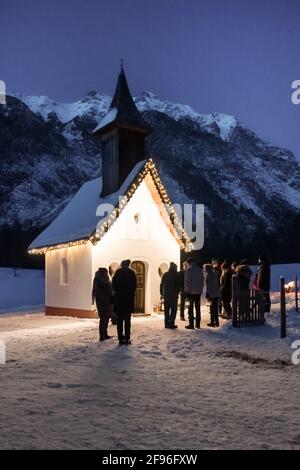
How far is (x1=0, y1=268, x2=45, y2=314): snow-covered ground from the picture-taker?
1437 inches

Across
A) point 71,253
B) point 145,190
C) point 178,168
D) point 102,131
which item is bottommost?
point 71,253

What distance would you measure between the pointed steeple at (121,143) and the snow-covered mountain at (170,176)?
36482mm

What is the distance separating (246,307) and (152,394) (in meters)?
6.87

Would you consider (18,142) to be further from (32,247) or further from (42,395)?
(42,395)

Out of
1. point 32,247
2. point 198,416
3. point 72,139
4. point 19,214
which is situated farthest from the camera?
point 72,139

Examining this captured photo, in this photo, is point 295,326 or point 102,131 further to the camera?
point 102,131

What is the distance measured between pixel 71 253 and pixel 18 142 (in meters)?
104

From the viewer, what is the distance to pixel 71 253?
1919 centimetres

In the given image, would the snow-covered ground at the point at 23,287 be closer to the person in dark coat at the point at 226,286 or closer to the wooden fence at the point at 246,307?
the person in dark coat at the point at 226,286

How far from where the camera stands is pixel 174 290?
13.1 m

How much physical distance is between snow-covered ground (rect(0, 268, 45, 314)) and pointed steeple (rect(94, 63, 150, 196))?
51.7 feet

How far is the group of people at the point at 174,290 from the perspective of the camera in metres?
10.7

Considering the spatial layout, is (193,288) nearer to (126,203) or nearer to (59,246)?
(126,203)
